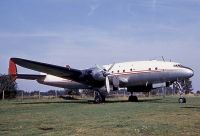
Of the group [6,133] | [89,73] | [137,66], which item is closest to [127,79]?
[137,66]

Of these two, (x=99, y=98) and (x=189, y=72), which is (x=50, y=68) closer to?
(x=99, y=98)

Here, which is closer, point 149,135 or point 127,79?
point 149,135

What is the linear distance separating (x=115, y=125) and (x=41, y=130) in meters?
2.47

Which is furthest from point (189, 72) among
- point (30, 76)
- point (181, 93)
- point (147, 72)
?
point (30, 76)

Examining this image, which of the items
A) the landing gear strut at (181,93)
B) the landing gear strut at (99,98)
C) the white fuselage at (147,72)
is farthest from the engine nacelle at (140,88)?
the landing gear strut at (99,98)

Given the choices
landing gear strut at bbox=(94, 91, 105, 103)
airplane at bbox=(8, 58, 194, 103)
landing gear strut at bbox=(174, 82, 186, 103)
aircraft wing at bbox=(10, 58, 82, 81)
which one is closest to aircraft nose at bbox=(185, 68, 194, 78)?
airplane at bbox=(8, 58, 194, 103)

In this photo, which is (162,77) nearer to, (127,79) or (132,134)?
Answer: (127,79)

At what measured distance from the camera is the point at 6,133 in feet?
33.5

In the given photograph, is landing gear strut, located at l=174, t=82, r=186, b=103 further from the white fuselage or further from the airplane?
the white fuselage

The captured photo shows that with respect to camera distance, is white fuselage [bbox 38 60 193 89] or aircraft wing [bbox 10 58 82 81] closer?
white fuselage [bbox 38 60 193 89]

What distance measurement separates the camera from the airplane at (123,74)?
2900 centimetres

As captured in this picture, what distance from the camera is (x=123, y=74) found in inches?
1225

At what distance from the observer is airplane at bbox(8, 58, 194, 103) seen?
29.0 meters

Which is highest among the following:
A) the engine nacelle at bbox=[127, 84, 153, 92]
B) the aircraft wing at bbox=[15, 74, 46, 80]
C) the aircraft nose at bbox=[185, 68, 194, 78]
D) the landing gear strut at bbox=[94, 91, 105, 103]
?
the aircraft wing at bbox=[15, 74, 46, 80]
